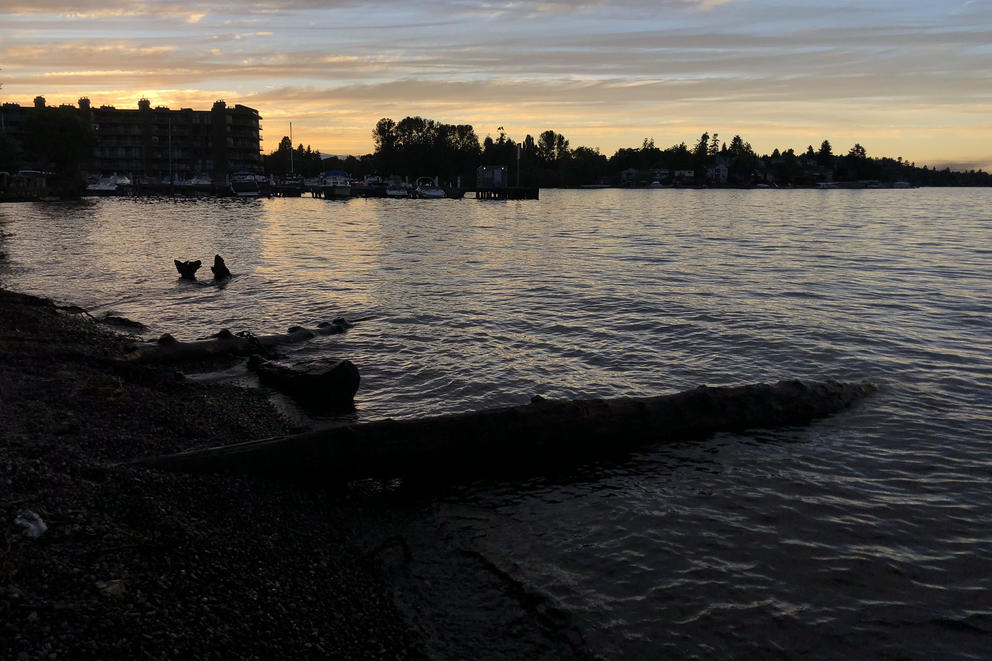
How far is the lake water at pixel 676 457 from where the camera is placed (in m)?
6.48

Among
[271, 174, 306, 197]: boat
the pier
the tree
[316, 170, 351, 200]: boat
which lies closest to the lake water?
the tree

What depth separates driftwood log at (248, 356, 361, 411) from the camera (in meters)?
12.4

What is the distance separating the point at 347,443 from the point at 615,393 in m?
6.50

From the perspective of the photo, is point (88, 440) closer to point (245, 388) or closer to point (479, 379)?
point (245, 388)

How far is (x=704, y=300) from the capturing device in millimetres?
24281

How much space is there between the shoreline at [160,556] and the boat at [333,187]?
142m

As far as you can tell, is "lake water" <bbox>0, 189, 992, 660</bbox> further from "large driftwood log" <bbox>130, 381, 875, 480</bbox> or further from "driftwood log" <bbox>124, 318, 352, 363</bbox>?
"driftwood log" <bbox>124, 318, 352, 363</bbox>

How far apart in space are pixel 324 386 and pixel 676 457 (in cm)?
640

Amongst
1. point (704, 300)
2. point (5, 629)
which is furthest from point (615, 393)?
point (704, 300)

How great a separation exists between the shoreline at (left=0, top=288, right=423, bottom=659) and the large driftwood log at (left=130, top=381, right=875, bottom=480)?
1.16ft

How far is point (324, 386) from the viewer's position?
1244 centimetres

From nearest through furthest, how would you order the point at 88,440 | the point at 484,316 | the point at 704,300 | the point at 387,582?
the point at 387,582 < the point at 88,440 < the point at 484,316 < the point at 704,300

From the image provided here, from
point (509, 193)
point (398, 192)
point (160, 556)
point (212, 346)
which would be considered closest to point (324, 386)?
point (212, 346)

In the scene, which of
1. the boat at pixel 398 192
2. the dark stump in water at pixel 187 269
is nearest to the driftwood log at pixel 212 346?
the dark stump in water at pixel 187 269
